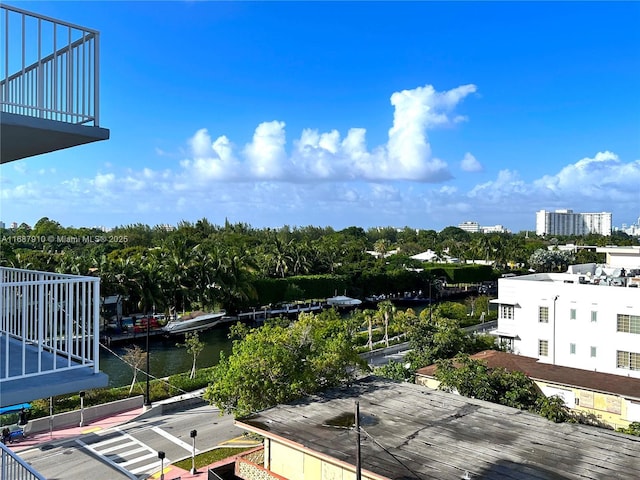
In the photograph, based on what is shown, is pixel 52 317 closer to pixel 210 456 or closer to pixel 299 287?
pixel 210 456

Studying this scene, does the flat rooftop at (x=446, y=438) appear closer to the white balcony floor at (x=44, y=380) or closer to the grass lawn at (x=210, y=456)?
the grass lawn at (x=210, y=456)

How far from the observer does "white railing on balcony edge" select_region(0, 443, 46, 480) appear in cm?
510

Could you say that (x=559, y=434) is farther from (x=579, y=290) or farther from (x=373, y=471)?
(x=579, y=290)

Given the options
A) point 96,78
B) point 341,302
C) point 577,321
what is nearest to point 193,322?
point 341,302

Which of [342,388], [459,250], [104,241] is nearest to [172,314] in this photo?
[104,241]

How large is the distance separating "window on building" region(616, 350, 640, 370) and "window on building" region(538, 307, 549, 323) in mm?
3794

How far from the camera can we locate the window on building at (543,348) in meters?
27.7

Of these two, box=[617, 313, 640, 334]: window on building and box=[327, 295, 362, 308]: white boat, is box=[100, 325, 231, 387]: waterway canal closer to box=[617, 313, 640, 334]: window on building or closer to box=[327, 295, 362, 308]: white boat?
box=[327, 295, 362, 308]: white boat

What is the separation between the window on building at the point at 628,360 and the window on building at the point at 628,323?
1041 millimetres

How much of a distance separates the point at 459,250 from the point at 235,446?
8999cm

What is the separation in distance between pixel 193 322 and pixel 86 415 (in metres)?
21.8

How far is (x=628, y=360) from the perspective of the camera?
24266 millimetres

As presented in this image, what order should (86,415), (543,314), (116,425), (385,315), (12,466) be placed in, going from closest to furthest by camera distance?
1. (12,466)
2. (116,425)
3. (86,415)
4. (543,314)
5. (385,315)

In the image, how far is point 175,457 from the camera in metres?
18.1
